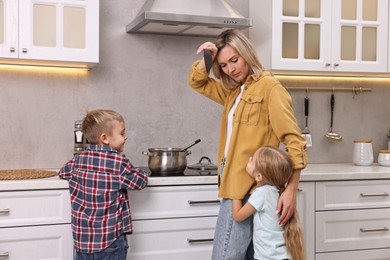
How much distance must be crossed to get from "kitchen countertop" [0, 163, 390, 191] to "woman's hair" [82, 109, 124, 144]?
11.6 inches

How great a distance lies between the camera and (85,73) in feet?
11.0

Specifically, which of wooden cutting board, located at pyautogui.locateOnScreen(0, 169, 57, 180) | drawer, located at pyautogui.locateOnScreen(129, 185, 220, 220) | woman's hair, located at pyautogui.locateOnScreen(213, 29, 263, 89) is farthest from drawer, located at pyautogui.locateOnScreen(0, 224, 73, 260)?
woman's hair, located at pyautogui.locateOnScreen(213, 29, 263, 89)

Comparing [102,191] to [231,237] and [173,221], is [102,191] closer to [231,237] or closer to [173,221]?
[173,221]

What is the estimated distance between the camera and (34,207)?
8.80ft

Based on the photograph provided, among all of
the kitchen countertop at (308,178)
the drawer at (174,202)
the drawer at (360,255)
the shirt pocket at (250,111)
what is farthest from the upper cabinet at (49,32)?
the drawer at (360,255)

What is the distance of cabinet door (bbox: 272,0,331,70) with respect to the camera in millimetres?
3359

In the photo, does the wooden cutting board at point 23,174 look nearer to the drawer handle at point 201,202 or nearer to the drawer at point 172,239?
the drawer at point 172,239

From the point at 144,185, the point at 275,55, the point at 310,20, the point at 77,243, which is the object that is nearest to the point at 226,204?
the point at 144,185

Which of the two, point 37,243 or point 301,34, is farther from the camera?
point 301,34

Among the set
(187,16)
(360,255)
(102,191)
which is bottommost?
(360,255)

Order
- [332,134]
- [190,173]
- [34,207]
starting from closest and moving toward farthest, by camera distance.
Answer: [34,207] < [190,173] < [332,134]

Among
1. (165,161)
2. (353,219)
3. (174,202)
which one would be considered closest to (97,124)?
(165,161)

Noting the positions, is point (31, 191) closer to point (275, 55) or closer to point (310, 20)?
point (275, 55)

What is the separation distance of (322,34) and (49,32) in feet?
5.39
